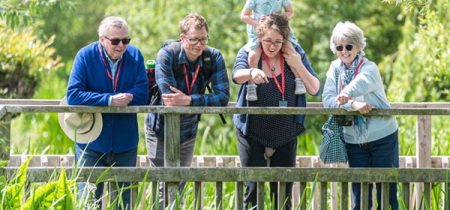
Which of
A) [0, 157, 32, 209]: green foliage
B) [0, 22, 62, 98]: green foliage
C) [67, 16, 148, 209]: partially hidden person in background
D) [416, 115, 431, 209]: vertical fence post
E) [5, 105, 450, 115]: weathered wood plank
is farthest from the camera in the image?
[0, 22, 62, 98]: green foliage

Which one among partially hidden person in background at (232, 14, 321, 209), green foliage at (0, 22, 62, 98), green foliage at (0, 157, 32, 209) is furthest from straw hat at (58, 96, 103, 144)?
green foliage at (0, 22, 62, 98)

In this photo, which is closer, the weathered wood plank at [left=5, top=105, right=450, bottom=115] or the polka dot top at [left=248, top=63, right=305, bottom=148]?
the weathered wood plank at [left=5, top=105, right=450, bottom=115]

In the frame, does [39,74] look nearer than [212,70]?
No

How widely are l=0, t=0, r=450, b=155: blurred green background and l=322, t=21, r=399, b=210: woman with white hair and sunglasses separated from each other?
2.53 metres

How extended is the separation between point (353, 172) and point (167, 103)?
4.23 feet

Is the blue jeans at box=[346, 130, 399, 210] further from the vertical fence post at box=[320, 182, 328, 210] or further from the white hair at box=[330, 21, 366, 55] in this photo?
the white hair at box=[330, 21, 366, 55]

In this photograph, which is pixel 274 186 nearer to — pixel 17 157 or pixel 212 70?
pixel 212 70

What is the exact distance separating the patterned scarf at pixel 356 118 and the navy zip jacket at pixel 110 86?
4.31 feet

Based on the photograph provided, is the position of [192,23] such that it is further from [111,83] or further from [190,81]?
[111,83]

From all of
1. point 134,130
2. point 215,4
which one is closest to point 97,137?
point 134,130

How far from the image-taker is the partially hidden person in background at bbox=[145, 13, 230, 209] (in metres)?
3.93

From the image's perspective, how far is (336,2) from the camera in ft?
34.6

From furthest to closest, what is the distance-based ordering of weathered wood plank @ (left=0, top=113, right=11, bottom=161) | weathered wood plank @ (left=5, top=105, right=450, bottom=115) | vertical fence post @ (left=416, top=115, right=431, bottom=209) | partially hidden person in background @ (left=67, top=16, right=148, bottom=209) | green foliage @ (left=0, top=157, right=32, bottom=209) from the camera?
vertical fence post @ (left=416, top=115, right=431, bottom=209) → weathered wood plank @ (left=0, top=113, right=11, bottom=161) → partially hidden person in background @ (left=67, top=16, right=148, bottom=209) → weathered wood plank @ (left=5, top=105, right=450, bottom=115) → green foliage @ (left=0, top=157, right=32, bottom=209)

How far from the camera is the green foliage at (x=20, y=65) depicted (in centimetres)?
738
